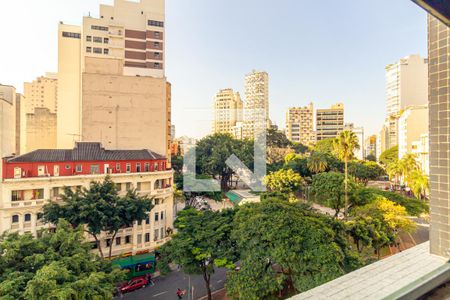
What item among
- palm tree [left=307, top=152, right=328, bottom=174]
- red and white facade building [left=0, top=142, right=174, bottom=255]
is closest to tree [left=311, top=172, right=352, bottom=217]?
palm tree [left=307, top=152, right=328, bottom=174]

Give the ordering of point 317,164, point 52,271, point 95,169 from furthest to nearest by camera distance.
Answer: point 317,164
point 95,169
point 52,271

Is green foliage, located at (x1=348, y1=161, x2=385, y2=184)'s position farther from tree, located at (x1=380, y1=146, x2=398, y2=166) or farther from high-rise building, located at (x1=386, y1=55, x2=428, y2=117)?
high-rise building, located at (x1=386, y1=55, x2=428, y2=117)

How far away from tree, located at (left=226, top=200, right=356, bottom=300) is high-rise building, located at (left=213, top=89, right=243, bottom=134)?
62.5 meters

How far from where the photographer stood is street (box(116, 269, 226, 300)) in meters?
12.0

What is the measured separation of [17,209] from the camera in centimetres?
1257

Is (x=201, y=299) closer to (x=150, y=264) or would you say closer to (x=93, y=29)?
(x=150, y=264)

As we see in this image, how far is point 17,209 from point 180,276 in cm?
887

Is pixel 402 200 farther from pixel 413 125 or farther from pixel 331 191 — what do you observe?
pixel 413 125

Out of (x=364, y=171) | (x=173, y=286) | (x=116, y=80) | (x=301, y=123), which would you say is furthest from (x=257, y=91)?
(x=173, y=286)

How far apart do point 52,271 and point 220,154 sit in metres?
26.6

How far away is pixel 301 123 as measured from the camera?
7169 cm

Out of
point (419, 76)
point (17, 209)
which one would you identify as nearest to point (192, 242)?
point (17, 209)

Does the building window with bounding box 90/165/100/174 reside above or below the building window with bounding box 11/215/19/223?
above

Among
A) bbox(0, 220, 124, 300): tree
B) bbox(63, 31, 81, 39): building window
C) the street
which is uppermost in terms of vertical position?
bbox(63, 31, 81, 39): building window
